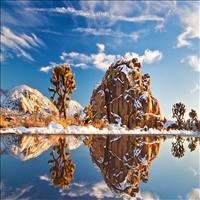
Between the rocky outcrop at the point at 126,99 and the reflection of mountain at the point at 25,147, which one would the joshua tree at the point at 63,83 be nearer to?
the reflection of mountain at the point at 25,147

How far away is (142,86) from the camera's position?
49.1 meters

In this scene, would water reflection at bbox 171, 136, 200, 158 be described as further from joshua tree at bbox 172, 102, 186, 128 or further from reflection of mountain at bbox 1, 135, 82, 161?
joshua tree at bbox 172, 102, 186, 128

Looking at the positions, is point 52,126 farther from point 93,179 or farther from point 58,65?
point 93,179

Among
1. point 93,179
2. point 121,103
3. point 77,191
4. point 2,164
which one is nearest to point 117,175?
point 93,179

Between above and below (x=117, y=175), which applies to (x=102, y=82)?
above

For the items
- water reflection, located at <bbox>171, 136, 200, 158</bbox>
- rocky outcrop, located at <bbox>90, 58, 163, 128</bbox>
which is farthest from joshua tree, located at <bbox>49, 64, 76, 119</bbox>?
rocky outcrop, located at <bbox>90, 58, 163, 128</bbox>

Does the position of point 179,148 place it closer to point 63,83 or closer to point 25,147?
point 25,147

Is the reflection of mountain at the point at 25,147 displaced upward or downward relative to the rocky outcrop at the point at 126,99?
downward

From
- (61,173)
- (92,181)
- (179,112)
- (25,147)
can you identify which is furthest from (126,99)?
(92,181)

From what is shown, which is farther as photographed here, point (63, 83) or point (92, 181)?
point (63, 83)

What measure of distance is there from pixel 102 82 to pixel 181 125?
1822cm

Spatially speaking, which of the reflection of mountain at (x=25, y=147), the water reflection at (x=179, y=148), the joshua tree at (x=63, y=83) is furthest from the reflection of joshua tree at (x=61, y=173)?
the joshua tree at (x=63, y=83)

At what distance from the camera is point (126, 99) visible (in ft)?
152

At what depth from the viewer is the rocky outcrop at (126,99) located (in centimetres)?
4612
